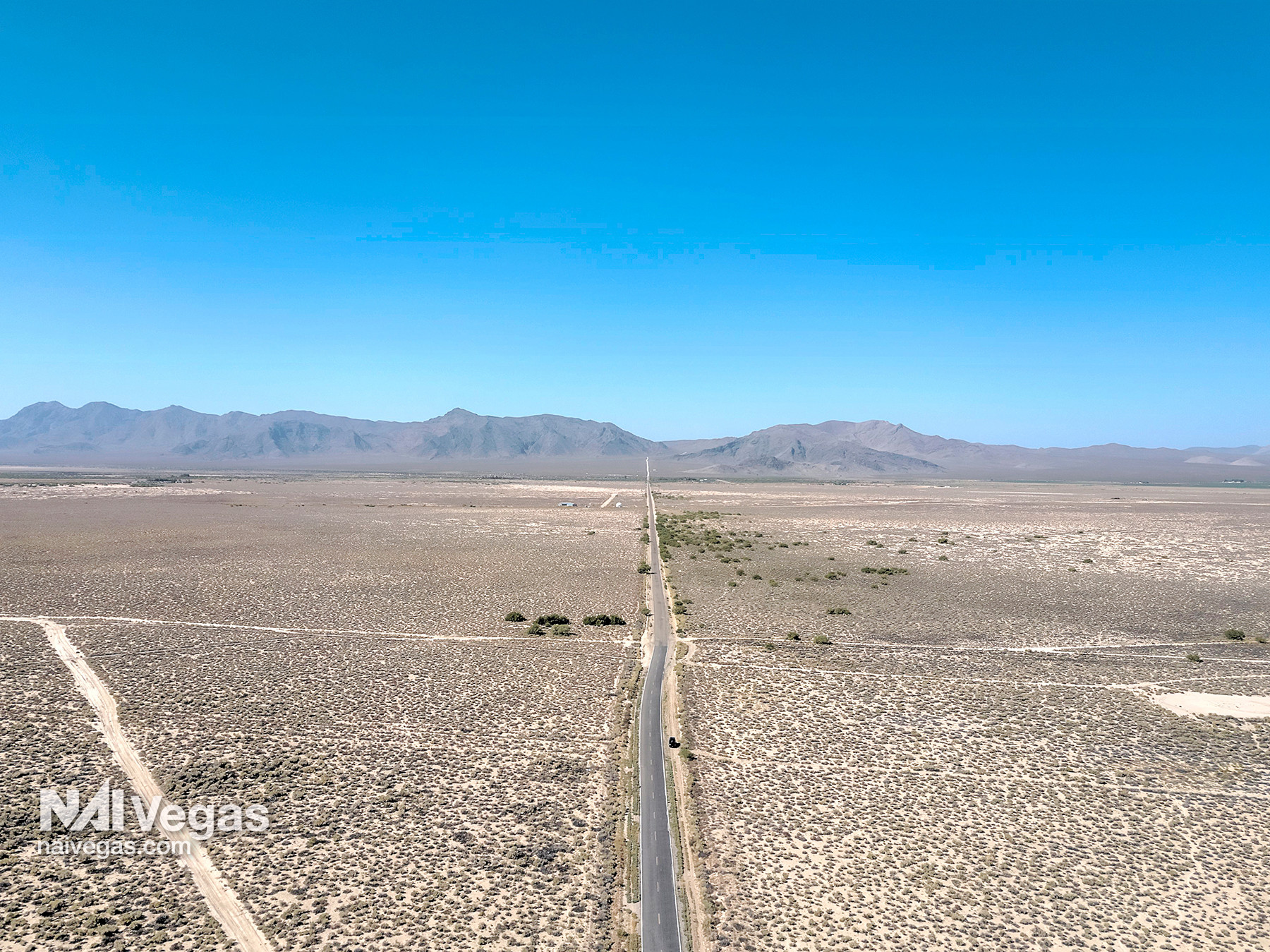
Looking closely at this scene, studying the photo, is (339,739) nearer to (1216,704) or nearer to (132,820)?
(132,820)

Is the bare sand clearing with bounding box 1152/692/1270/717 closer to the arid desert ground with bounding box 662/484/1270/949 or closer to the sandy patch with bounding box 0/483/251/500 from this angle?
the arid desert ground with bounding box 662/484/1270/949

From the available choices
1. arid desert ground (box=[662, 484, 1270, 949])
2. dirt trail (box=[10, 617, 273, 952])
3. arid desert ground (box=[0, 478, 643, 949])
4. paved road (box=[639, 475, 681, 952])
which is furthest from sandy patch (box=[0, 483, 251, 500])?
paved road (box=[639, 475, 681, 952])

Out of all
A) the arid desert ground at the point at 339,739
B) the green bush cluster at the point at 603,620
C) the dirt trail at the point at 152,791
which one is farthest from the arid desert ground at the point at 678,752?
the green bush cluster at the point at 603,620

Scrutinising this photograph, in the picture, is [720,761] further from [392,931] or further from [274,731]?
[274,731]

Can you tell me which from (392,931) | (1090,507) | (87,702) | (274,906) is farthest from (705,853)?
(1090,507)

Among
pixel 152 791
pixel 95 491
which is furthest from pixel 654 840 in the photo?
pixel 95 491
